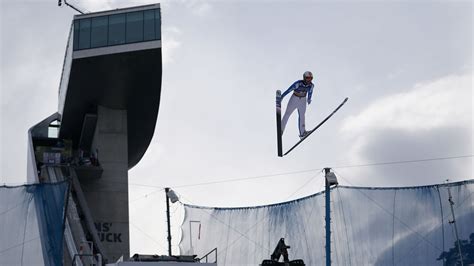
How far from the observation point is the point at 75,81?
54781 mm

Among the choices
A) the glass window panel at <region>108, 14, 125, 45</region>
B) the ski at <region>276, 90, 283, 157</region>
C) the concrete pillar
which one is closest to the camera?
the ski at <region>276, 90, 283, 157</region>

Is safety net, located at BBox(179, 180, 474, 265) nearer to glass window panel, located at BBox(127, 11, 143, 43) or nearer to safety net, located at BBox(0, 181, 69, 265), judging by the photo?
safety net, located at BBox(0, 181, 69, 265)

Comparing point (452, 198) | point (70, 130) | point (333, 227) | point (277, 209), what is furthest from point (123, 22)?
point (452, 198)

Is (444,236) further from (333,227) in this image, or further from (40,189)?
(40,189)

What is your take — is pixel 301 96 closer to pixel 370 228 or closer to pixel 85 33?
pixel 370 228

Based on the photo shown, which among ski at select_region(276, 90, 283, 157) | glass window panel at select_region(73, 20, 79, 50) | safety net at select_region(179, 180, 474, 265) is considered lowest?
safety net at select_region(179, 180, 474, 265)

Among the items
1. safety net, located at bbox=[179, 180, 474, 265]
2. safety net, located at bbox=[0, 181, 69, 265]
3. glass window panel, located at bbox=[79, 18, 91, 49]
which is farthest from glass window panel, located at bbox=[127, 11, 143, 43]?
safety net, located at bbox=[0, 181, 69, 265]

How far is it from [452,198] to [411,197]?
94.3 inches

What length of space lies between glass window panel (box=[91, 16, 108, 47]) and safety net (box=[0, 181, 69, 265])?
1796 cm

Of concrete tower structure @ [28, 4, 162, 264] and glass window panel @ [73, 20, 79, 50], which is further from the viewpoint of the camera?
glass window panel @ [73, 20, 79, 50]

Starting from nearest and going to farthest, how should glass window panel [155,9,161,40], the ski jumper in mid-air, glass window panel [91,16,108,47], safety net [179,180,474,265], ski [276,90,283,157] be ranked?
ski [276,90,283,157] < the ski jumper in mid-air < safety net [179,180,474,265] < glass window panel [155,9,161,40] < glass window panel [91,16,108,47]

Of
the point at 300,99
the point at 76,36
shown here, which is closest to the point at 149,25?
the point at 76,36

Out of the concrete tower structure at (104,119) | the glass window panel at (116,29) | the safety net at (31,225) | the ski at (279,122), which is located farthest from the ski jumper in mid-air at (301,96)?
the glass window panel at (116,29)

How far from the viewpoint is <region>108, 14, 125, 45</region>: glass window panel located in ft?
174
